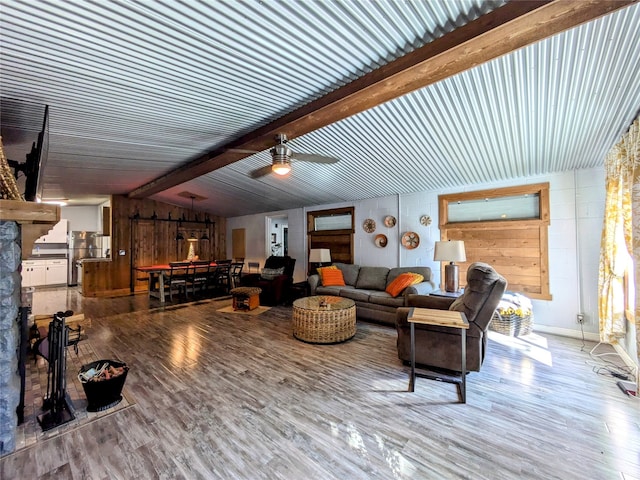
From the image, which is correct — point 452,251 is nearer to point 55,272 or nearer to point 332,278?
point 332,278

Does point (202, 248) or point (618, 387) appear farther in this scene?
point (202, 248)

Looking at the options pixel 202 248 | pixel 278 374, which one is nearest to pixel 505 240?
pixel 278 374

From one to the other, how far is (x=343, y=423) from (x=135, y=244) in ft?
26.8

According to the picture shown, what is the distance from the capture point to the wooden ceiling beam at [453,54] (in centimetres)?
153

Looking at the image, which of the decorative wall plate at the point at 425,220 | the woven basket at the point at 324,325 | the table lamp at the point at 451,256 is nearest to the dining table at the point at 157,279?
the woven basket at the point at 324,325

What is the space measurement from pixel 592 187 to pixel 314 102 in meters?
3.96

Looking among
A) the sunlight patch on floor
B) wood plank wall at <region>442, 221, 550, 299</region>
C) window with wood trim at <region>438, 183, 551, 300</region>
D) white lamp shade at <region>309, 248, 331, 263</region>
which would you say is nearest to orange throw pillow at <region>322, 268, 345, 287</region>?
white lamp shade at <region>309, 248, 331, 263</region>

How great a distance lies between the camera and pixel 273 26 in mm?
1774

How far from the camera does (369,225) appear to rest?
19.4 feet

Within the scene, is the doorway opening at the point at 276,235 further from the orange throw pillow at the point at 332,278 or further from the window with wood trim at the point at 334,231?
the orange throw pillow at the point at 332,278

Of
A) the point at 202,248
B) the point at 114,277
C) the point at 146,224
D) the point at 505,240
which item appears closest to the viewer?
the point at 505,240

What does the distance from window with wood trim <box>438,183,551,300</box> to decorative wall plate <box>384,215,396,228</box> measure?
3.42 ft

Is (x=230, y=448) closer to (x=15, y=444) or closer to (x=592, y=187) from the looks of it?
(x=15, y=444)

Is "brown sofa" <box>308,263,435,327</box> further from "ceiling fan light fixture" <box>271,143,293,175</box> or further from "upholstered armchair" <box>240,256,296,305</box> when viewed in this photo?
"ceiling fan light fixture" <box>271,143,293,175</box>
